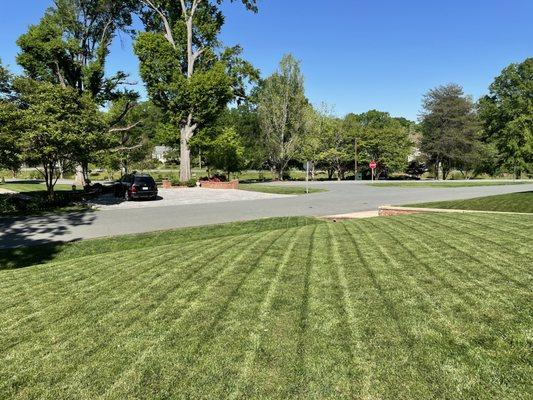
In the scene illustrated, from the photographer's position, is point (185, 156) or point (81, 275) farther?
point (185, 156)

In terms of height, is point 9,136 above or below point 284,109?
below

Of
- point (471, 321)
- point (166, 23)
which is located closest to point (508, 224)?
point (471, 321)

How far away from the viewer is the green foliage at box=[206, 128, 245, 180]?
→ 3803 centimetres

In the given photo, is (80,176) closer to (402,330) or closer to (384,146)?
(402,330)

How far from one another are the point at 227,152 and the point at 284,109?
11555 mm

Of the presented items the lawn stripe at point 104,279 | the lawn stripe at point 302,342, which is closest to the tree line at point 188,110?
the lawn stripe at point 104,279

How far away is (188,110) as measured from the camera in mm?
35625

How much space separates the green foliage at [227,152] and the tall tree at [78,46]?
9.38 metres

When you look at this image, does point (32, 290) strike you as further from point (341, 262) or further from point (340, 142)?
point (340, 142)

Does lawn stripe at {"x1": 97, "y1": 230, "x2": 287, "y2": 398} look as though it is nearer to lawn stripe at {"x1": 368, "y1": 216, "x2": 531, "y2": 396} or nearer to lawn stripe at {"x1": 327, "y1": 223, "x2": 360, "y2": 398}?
lawn stripe at {"x1": 327, "y1": 223, "x2": 360, "y2": 398}

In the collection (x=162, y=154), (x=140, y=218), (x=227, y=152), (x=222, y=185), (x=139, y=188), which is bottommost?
(x=140, y=218)

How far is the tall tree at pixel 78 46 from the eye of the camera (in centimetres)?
3106

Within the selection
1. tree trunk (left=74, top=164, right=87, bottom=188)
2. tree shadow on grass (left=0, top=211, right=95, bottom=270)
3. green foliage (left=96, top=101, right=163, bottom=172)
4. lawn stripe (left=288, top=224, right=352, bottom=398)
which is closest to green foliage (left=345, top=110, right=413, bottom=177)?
green foliage (left=96, top=101, right=163, bottom=172)

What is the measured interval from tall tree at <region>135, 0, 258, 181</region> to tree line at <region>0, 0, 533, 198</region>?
102 millimetres
